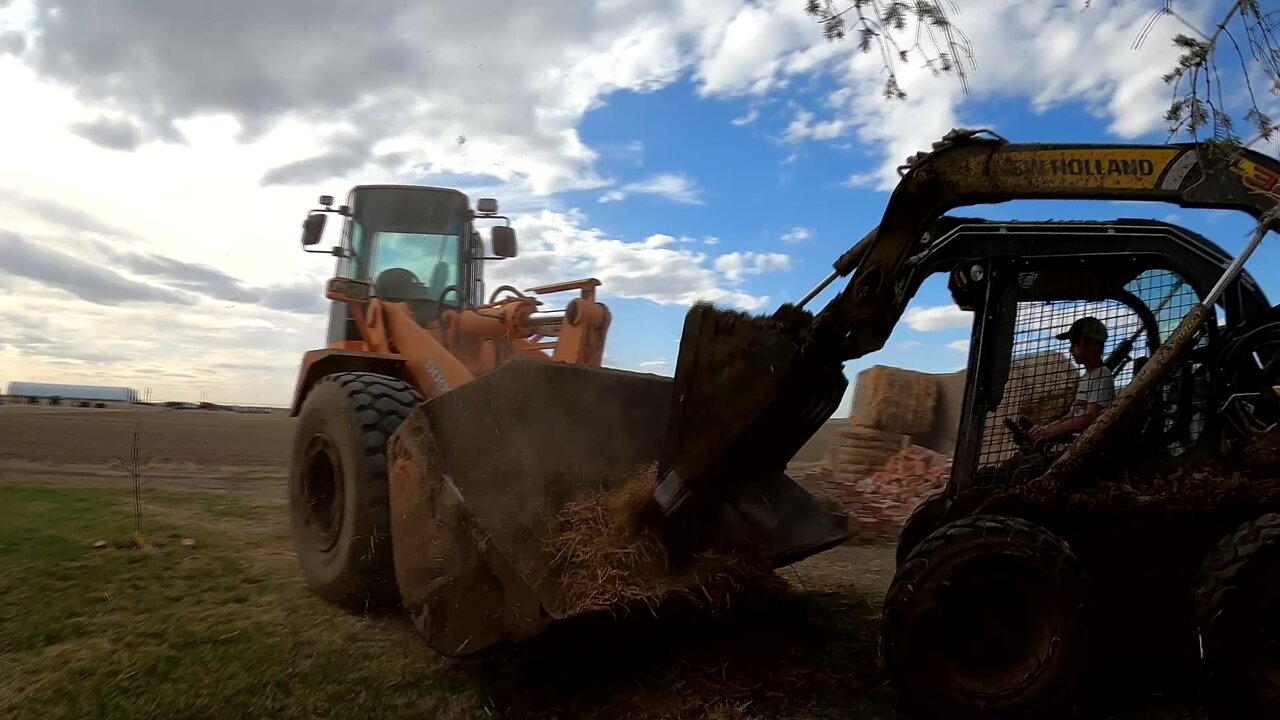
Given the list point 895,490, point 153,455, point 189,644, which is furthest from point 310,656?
point 153,455

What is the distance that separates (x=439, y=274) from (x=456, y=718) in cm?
531

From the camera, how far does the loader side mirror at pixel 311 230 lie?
8344 millimetres

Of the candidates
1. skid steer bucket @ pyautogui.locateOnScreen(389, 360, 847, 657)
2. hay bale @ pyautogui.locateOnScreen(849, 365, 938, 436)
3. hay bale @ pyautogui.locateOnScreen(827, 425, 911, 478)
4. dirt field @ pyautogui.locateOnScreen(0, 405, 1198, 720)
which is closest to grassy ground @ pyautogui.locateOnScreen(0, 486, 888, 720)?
dirt field @ pyautogui.locateOnScreen(0, 405, 1198, 720)

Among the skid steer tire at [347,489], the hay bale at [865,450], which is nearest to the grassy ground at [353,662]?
the skid steer tire at [347,489]

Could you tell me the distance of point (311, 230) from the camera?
834cm

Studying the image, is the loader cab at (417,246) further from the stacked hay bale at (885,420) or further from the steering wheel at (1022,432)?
the stacked hay bale at (885,420)

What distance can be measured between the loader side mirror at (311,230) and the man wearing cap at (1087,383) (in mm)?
6592

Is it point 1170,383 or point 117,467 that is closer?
point 1170,383

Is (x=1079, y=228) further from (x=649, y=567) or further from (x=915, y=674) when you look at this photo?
(x=649, y=567)

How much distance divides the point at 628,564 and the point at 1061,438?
2.31 m

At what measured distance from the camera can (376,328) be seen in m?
7.19

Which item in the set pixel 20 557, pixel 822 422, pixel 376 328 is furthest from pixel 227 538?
pixel 822 422

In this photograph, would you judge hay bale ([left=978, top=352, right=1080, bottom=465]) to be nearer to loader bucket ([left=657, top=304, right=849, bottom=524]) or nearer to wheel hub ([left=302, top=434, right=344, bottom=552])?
loader bucket ([left=657, top=304, right=849, bottom=524])

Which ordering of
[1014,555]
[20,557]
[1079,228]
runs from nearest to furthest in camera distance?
[1014,555] < [1079,228] < [20,557]
